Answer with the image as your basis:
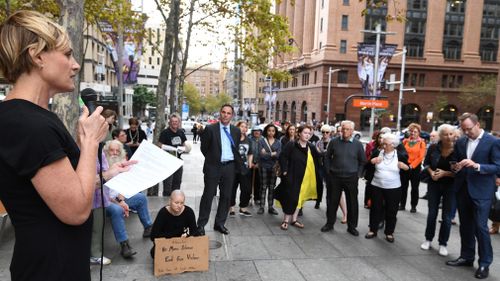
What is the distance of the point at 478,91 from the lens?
46.3m

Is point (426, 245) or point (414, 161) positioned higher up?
point (414, 161)

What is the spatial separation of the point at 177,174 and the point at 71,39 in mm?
4728

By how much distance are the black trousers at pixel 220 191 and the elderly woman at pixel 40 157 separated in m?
4.60

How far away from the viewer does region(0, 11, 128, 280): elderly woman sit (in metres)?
1.24

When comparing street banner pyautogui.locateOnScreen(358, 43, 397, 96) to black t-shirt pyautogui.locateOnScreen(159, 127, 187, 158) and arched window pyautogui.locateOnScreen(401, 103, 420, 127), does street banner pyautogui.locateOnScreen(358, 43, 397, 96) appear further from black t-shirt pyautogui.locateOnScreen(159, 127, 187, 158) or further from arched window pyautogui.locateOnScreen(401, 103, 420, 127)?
arched window pyautogui.locateOnScreen(401, 103, 420, 127)

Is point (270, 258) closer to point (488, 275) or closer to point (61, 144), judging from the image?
point (488, 275)

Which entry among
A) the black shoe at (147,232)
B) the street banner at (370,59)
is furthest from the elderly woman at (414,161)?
the street banner at (370,59)

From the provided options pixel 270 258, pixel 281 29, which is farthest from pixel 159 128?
pixel 281 29

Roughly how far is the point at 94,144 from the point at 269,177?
21.8ft

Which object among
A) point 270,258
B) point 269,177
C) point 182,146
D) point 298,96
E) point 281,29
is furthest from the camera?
point 298,96

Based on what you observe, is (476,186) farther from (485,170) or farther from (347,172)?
(347,172)

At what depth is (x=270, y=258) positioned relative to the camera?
5.13 metres

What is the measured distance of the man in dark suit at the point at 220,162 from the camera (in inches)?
238

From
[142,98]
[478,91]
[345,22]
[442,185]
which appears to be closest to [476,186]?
[442,185]
